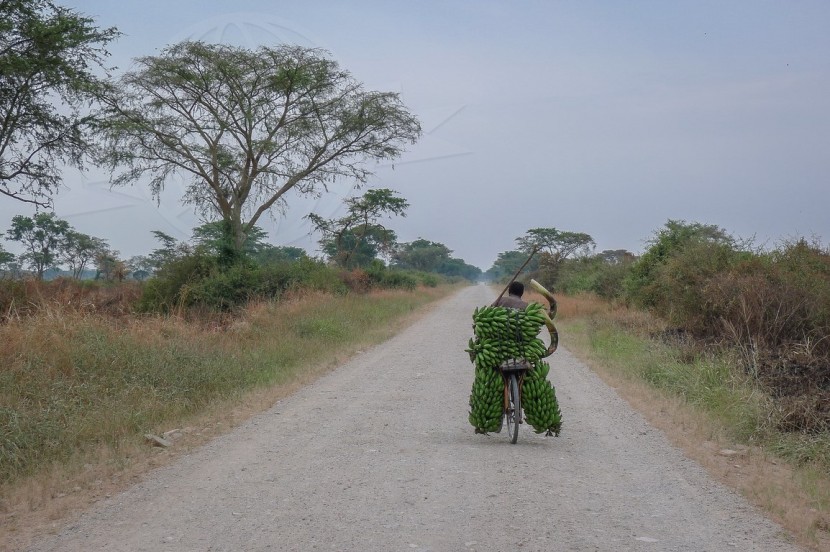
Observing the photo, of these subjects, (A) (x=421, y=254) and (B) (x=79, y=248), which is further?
(A) (x=421, y=254)

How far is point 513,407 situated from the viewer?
7.47 meters

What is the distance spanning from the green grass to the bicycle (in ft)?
12.5

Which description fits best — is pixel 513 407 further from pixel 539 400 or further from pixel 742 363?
pixel 742 363

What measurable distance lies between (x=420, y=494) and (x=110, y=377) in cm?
564

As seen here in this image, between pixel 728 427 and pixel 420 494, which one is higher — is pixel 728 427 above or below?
above

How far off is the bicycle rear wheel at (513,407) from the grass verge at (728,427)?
167 centimetres

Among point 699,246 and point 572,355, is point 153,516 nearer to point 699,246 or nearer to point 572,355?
point 572,355

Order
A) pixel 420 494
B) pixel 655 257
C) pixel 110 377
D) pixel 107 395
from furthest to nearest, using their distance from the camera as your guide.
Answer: pixel 655 257 < pixel 110 377 < pixel 107 395 < pixel 420 494

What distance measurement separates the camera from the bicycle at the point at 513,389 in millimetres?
7414

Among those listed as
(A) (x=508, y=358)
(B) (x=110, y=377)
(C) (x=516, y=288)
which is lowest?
(B) (x=110, y=377)

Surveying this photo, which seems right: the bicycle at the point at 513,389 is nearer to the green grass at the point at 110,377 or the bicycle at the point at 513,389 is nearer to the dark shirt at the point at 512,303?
the dark shirt at the point at 512,303

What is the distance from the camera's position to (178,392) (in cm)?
982

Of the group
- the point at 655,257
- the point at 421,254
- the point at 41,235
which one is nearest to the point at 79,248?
the point at 41,235

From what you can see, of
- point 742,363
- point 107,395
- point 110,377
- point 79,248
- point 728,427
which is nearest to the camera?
point 728,427
